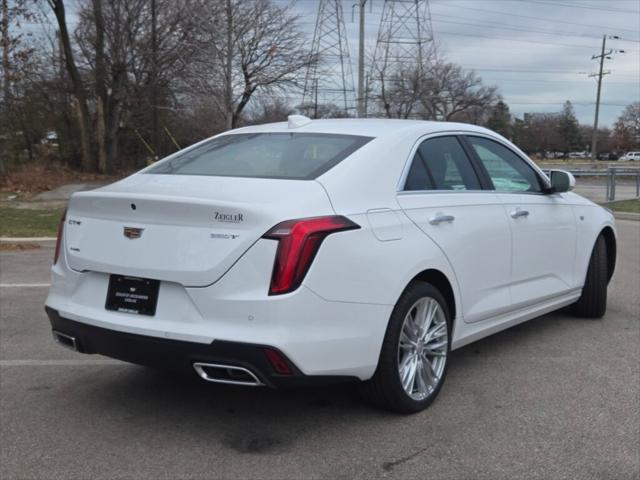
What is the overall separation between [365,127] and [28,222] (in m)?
10.9

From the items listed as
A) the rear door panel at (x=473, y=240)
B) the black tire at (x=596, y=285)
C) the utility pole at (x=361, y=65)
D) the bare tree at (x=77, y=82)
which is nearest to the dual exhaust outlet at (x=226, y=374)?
the rear door panel at (x=473, y=240)

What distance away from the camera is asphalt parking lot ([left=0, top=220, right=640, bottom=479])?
10.7ft

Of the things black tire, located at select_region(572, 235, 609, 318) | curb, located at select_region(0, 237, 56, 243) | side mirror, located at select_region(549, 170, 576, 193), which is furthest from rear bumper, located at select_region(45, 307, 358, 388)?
curb, located at select_region(0, 237, 56, 243)

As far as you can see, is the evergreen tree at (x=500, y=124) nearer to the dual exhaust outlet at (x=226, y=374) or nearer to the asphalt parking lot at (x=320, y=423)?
the asphalt parking lot at (x=320, y=423)

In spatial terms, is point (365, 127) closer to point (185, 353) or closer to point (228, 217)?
point (228, 217)

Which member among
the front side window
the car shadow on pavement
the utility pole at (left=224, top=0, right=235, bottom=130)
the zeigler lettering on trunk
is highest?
the utility pole at (left=224, top=0, right=235, bottom=130)

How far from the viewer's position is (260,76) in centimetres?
2592

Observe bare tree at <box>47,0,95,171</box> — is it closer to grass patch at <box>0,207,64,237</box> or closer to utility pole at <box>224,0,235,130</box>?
utility pole at <box>224,0,235,130</box>

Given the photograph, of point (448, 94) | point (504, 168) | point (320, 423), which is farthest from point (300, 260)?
point (448, 94)

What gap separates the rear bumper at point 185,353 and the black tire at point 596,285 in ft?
11.0

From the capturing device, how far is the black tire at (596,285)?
6008 mm

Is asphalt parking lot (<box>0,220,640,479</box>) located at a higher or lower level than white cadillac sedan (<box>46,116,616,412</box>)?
lower

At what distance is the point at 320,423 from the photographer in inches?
149

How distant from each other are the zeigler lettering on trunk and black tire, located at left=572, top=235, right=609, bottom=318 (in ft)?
12.7
